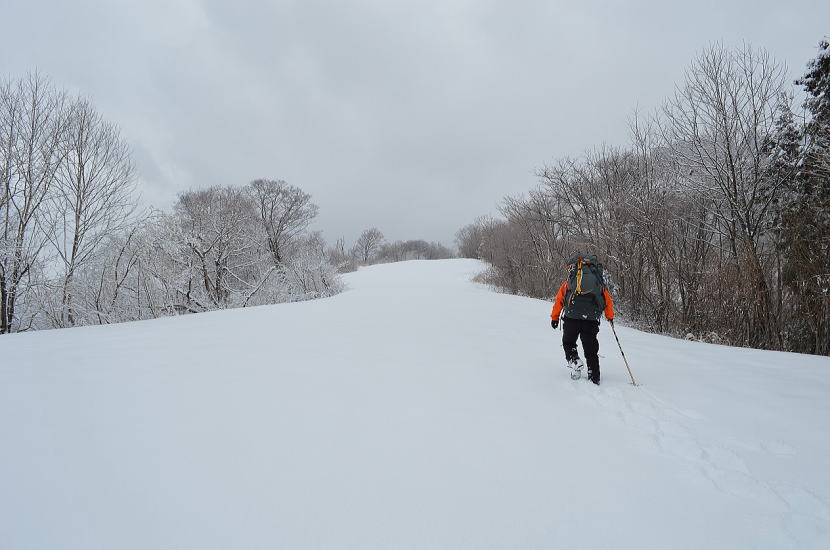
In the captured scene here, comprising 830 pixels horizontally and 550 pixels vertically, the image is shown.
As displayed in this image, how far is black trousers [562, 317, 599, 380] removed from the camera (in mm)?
3551

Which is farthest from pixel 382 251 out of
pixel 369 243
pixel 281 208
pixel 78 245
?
pixel 78 245

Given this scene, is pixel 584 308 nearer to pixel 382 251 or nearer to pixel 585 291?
pixel 585 291

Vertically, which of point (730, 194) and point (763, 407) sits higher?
point (730, 194)

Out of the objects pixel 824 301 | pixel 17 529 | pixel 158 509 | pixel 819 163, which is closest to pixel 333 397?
pixel 158 509

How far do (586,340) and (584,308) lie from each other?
37 cm

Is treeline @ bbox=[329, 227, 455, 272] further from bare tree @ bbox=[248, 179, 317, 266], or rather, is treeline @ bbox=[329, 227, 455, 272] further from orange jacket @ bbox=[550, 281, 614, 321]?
orange jacket @ bbox=[550, 281, 614, 321]

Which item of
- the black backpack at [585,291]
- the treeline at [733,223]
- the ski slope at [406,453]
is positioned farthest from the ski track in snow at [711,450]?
the treeline at [733,223]

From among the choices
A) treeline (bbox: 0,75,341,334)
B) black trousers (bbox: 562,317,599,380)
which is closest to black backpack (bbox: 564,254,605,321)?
black trousers (bbox: 562,317,599,380)

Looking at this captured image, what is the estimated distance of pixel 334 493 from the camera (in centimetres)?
178

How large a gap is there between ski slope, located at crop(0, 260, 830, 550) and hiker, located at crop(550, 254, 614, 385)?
1.10 ft

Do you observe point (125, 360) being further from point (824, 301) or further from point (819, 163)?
point (819, 163)

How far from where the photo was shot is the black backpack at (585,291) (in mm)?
3604

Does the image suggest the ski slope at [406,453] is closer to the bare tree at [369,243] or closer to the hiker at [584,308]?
the hiker at [584,308]

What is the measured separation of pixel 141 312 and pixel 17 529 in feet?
36.3
